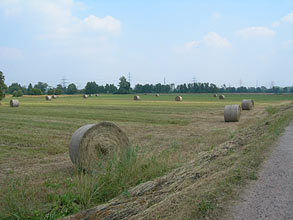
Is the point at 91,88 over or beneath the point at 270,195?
over

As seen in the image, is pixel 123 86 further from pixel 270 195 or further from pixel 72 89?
pixel 270 195

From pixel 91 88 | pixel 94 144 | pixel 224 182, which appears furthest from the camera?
pixel 91 88

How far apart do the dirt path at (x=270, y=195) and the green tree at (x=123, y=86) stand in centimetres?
12888

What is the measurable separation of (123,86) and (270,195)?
13966 centimetres

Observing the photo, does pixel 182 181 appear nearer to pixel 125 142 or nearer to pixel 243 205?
pixel 243 205

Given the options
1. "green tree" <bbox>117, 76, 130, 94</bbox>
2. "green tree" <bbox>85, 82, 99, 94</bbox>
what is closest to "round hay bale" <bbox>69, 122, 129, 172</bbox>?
"green tree" <bbox>117, 76, 130, 94</bbox>

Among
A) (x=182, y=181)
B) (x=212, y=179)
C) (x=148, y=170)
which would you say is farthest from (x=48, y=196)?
(x=212, y=179)

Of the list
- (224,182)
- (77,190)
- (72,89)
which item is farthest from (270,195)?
(72,89)

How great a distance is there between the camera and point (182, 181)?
5.80 meters

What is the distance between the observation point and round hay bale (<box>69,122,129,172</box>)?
784 cm

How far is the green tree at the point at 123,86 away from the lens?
444 feet

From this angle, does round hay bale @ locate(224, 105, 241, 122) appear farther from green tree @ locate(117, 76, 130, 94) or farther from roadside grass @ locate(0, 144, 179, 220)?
green tree @ locate(117, 76, 130, 94)

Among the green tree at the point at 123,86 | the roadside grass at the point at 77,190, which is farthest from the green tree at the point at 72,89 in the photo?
the roadside grass at the point at 77,190

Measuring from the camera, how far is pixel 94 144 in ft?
27.0
